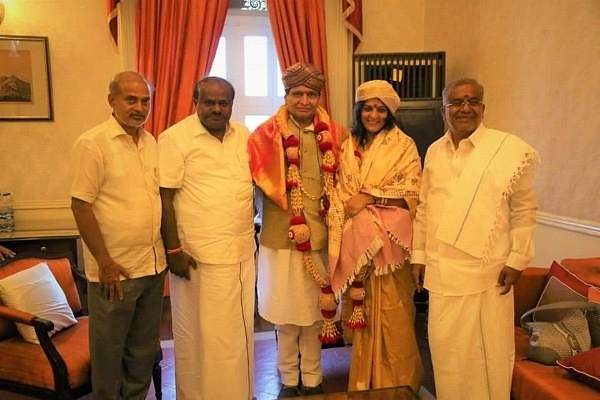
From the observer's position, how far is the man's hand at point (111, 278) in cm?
202

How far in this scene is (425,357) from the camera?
3.26m

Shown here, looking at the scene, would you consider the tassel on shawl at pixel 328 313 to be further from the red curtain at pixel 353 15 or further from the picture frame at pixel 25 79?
the picture frame at pixel 25 79

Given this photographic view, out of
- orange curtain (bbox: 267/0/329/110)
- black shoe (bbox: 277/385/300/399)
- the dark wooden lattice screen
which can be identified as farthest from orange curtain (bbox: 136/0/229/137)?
black shoe (bbox: 277/385/300/399)

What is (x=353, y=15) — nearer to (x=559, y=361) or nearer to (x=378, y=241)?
(x=378, y=241)

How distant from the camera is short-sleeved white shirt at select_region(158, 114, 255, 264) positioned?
7.38 ft

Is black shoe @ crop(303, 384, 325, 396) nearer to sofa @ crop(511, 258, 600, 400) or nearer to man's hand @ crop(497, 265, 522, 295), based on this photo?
sofa @ crop(511, 258, 600, 400)

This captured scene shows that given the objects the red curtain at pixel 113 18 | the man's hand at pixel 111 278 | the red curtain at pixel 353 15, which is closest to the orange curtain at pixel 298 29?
the red curtain at pixel 353 15

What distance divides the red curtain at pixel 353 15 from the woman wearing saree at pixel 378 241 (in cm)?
199

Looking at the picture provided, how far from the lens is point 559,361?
79.0 inches

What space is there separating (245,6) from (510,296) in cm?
316

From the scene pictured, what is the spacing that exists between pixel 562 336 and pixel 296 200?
1219mm

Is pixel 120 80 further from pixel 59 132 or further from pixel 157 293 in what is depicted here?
pixel 59 132

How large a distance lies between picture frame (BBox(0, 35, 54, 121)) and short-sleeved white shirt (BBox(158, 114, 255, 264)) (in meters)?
2.12

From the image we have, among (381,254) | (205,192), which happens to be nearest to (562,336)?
(381,254)
